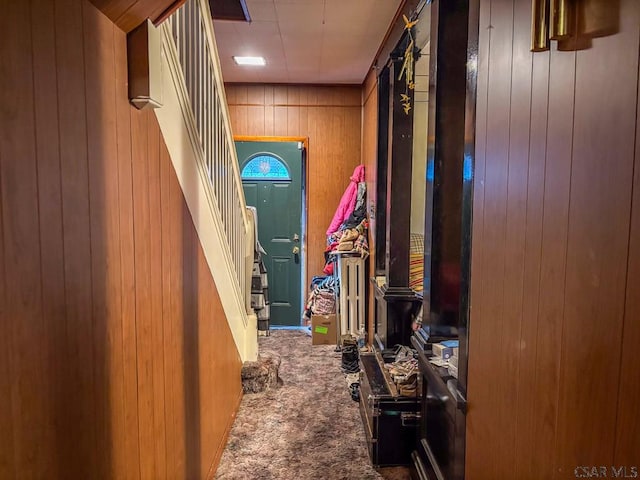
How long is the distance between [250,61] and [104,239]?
336 cm

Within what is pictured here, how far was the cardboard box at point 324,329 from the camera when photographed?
14.6 feet

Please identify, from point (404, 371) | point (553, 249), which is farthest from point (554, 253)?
point (404, 371)

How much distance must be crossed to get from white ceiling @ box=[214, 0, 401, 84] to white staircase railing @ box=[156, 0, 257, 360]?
2.82ft

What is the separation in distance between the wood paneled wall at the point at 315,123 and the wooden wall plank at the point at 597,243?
4.16 meters

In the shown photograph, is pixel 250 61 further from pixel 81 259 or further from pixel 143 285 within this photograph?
pixel 81 259

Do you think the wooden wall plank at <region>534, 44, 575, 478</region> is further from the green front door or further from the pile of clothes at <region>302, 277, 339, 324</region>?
the green front door

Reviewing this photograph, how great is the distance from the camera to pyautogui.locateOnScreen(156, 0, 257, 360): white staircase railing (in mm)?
1604

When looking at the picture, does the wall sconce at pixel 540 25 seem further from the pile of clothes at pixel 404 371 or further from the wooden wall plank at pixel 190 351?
the pile of clothes at pixel 404 371

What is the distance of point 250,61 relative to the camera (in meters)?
4.07

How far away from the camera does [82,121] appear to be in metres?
0.99

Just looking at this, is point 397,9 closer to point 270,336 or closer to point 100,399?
point 100,399

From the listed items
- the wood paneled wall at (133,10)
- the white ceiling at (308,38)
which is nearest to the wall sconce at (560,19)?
the wood paneled wall at (133,10)

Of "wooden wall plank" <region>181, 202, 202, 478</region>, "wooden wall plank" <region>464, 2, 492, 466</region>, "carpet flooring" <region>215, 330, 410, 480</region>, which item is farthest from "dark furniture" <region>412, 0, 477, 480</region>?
"wooden wall plank" <region>181, 202, 202, 478</region>

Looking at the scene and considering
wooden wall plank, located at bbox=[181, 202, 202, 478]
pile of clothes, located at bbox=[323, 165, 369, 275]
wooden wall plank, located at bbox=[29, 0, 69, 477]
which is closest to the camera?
wooden wall plank, located at bbox=[29, 0, 69, 477]
